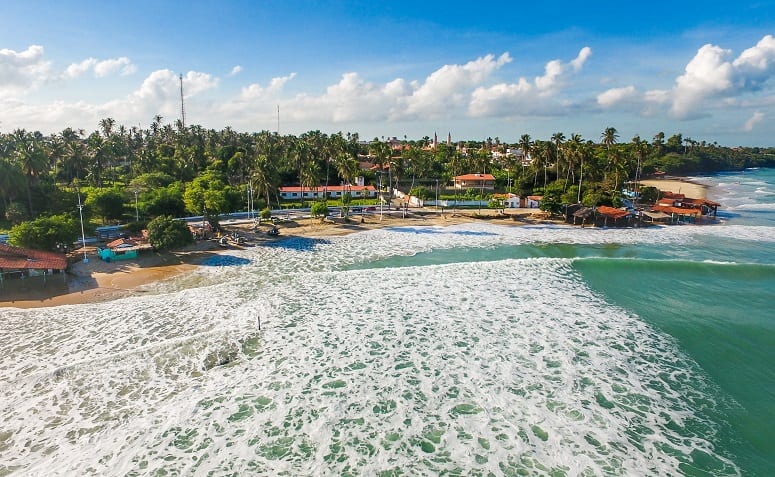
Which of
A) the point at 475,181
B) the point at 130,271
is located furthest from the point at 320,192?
the point at 130,271

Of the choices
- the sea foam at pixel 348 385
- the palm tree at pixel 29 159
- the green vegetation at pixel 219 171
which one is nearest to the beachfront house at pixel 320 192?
the green vegetation at pixel 219 171

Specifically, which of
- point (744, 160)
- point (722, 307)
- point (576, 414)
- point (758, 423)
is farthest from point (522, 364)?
point (744, 160)

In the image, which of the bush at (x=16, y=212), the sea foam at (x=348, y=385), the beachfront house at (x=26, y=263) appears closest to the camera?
the sea foam at (x=348, y=385)

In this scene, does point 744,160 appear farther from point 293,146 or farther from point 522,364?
Result: point 522,364

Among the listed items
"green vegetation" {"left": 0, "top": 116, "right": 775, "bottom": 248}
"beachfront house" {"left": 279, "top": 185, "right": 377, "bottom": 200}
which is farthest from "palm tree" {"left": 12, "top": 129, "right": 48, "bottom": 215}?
"beachfront house" {"left": 279, "top": 185, "right": 377, "bottom": 200}

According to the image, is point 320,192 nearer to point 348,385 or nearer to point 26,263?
point 26,263

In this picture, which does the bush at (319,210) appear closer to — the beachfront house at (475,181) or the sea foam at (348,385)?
the sea foam at (348,385)
